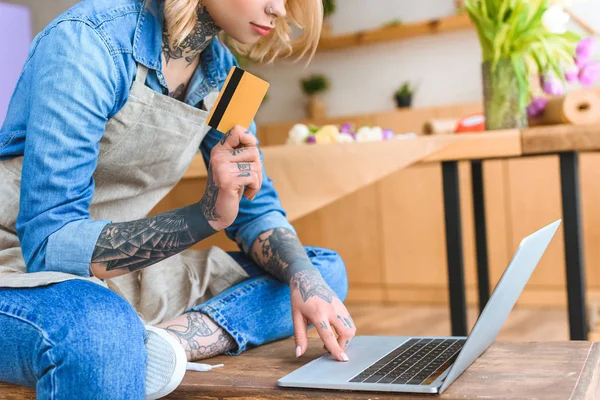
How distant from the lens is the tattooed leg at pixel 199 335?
3.80ft

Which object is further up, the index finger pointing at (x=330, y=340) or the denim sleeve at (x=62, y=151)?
the denim sleeve at (x=62, y=151)

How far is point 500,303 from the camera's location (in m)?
1.00

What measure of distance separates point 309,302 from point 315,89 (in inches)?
122

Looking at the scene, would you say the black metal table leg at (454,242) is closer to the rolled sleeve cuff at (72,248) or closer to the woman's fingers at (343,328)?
the woman's fingers at (343,328)

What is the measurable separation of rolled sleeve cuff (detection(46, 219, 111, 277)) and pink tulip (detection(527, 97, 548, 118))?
1375 mm

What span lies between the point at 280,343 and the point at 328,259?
7.9 inches

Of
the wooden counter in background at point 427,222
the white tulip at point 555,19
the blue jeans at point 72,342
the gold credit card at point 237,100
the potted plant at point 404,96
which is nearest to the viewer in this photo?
the blue jeans at point 72,342

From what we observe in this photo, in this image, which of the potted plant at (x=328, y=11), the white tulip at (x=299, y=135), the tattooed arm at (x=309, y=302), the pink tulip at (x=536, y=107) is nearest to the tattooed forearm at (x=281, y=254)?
the tattooed arm at (x=309, y=302)

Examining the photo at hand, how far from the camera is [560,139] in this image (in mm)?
1766

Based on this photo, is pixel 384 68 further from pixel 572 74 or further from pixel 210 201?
pixel 210 201

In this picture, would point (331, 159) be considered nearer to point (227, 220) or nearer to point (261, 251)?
point (261, 251)

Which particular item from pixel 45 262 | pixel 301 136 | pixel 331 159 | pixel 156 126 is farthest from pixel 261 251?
pixel 301 136

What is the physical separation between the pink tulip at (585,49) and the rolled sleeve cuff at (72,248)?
4.81 ft

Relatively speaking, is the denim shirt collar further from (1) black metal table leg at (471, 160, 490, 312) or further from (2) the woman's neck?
(1) black metal table leg at (471, 160, 490, 312)
